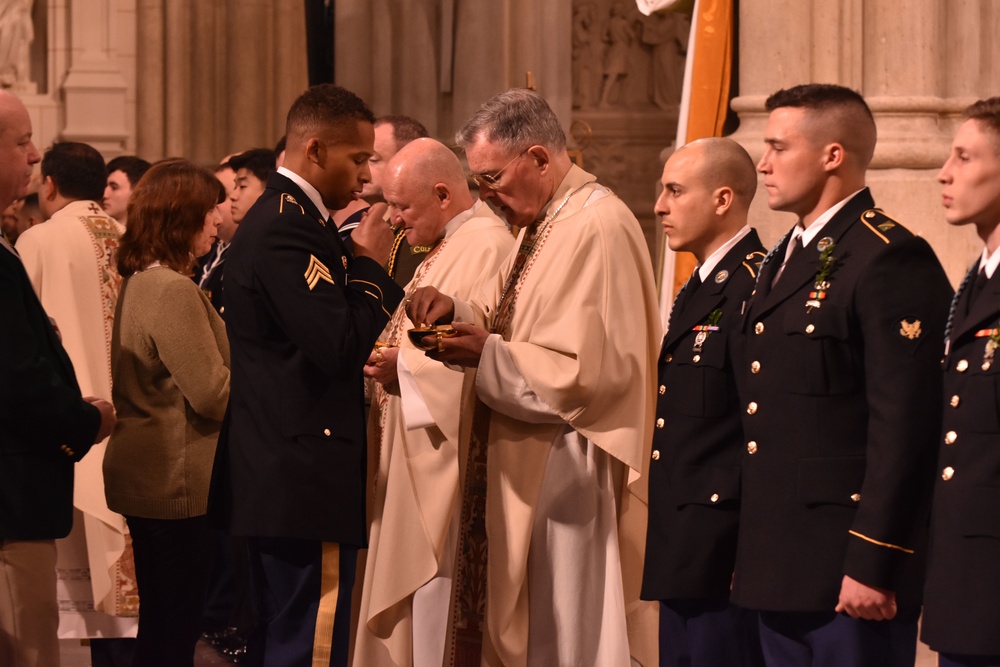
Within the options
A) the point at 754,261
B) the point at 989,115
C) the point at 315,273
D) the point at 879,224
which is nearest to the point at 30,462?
the point at 315,273

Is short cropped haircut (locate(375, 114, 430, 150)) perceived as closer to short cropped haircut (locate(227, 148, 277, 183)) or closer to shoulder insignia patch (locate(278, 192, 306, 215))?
short cropped haircut (locate(227, 148, 277, 183))

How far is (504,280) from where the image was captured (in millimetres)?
4402

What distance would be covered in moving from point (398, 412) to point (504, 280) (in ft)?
1.57

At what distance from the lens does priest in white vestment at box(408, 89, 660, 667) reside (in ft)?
13.3

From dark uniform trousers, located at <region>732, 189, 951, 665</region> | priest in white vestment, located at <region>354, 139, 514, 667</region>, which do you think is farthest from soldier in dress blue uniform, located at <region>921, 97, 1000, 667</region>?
priest in white vestment, located at <region>354, 139, 514, 667</region>

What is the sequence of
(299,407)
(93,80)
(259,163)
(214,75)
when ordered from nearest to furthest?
1. (299,407)
2. (259,163)
3. (93,80)
4. (214,75)

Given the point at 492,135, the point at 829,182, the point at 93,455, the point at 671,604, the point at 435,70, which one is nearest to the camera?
the point at 829,182

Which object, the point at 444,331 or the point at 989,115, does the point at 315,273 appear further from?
the point at 989,115

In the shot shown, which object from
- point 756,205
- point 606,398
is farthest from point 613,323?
point 756,205

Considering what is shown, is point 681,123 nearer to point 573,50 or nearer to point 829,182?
point 829,182

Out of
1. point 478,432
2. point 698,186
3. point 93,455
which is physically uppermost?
point 698,186

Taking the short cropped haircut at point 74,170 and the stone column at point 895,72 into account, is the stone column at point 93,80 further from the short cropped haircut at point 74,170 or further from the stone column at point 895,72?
the stone column at point 895,72

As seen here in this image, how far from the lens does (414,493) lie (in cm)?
429

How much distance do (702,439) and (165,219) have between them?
197 centimetres
